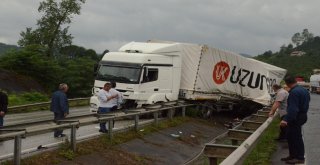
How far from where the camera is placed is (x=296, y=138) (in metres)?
9.38

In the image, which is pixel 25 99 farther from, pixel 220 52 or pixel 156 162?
pixel 156 162

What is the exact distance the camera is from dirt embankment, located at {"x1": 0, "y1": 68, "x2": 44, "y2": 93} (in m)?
35.6

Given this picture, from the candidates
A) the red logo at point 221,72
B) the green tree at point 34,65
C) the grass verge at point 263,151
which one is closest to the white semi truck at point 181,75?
the red logo at point 221,72

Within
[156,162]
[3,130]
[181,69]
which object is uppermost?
[181,69]

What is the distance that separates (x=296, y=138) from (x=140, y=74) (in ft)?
38.7

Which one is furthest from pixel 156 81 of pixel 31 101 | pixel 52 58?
pixel 52 58

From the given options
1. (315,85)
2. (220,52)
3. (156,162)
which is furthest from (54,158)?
(315,85)

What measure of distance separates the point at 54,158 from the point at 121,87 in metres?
10.1

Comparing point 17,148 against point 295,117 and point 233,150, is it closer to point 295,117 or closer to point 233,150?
point 233,150

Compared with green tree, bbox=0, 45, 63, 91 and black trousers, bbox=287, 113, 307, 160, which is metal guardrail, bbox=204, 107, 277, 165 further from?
green tree, bbox=0, 45, 63, 91

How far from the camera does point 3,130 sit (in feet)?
31.2

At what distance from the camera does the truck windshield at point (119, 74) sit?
2058 cm

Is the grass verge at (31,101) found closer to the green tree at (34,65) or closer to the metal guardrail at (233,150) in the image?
the green tree at (34,65)

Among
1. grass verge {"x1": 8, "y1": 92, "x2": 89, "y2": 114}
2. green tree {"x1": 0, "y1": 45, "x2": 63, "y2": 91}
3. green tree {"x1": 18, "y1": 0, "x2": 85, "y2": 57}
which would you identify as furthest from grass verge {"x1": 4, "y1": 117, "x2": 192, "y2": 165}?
green tree {"x1": 18, "y1": 0, "x2": 85, "y2": 57}
